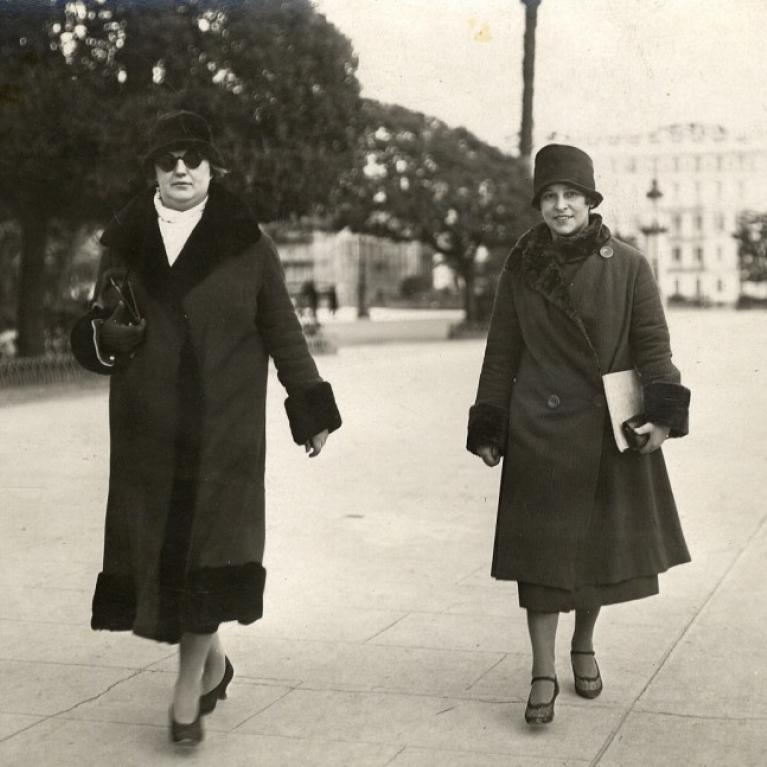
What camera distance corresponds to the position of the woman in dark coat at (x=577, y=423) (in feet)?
13.4

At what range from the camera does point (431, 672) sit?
15.0 feet

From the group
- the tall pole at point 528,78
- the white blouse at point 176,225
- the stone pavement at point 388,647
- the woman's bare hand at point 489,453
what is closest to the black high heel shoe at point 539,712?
the stone pavement at point 388,647

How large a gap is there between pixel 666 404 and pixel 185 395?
1.39 m

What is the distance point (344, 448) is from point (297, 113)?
7833mm

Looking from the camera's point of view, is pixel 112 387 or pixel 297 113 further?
pixel 297 113

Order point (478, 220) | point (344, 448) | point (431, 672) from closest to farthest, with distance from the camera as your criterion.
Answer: point (431, 672) < point (344, 448) < point (478, 220)

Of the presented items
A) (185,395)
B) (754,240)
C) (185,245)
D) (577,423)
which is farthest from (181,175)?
(754,240)

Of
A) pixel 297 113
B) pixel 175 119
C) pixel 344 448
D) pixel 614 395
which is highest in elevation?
pixel 297 113

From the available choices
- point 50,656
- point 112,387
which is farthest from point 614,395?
point 50,656

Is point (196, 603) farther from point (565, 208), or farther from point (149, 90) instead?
point (149, 90)

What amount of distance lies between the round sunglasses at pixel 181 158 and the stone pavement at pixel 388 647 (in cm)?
161

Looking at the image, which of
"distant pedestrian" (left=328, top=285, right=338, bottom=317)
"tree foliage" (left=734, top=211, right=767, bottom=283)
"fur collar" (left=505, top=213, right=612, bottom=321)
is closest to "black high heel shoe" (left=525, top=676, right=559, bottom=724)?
"fur collar" (left=505, top=213, right=612, bottom=321)

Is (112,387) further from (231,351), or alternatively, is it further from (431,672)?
(431,672)

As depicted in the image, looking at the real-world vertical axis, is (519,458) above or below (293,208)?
below
